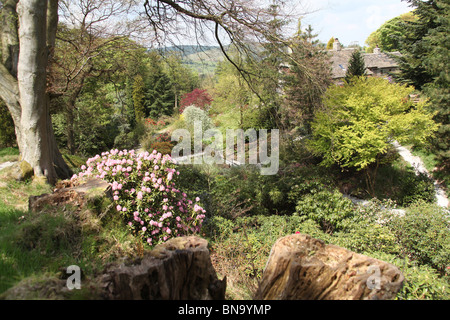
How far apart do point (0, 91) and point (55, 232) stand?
14.4ft

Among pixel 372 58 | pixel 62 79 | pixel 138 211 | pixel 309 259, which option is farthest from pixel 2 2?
pixel 372 58

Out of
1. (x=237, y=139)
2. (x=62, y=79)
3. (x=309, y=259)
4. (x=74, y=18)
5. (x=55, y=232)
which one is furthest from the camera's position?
(x=237, y=139)

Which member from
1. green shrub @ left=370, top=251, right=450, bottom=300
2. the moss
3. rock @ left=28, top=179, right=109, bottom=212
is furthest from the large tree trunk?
green shrub @ left=370, top=251, right=450, bottom=300

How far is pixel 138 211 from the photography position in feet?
13.1

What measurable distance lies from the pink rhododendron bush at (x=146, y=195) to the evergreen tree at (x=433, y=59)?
1354 centimetres

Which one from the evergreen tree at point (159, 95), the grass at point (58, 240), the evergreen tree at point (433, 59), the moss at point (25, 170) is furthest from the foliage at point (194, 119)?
the grass at point (58, 240)

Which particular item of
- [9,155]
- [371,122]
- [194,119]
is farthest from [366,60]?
[9,155]

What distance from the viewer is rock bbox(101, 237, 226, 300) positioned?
1.80m

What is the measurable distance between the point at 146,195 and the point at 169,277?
2227 mm

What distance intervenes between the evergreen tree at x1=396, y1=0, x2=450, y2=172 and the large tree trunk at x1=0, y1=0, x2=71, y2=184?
15159 mm

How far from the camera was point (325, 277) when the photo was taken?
2.23 m

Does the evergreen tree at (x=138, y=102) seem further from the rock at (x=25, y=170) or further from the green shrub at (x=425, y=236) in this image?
the green shrub at (x=425, y=236)

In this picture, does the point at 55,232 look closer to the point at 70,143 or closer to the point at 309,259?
the point at 309,259

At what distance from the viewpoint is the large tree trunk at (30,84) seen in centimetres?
496
